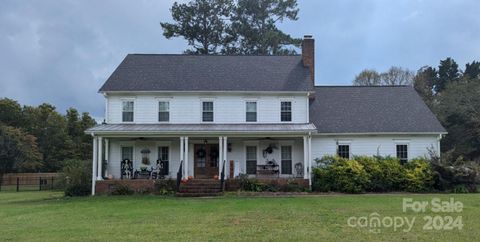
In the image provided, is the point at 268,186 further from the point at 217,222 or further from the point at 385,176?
the point at 217,222

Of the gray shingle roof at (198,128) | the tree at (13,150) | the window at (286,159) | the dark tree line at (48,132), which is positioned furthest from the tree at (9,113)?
the window at (286,159)

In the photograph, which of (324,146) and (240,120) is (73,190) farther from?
(324,146)

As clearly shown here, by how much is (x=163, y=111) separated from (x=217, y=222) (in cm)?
1395

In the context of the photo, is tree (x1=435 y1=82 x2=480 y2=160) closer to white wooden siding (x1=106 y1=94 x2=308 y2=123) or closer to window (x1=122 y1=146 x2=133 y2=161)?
white wooden siding (x1=106 y1=94 x2=308 y2=123)

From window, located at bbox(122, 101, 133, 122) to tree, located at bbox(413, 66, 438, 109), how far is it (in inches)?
1267

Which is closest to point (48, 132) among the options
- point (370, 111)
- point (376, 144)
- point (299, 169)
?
point (299, 169)

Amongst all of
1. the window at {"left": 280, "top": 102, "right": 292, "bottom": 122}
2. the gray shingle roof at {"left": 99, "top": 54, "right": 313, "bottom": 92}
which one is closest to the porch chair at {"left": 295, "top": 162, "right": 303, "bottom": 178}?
the window at {"left": 280, "top": 102, "right": 292, "bottom": 122}

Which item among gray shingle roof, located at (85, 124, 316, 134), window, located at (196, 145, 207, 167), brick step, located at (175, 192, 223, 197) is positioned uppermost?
gray shingle roof, located at (85, 124, 316, 134)

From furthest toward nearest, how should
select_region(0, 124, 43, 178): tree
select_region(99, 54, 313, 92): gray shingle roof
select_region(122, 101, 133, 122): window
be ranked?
1. select_region(0, 124, 43, 178): tree
2. select_region(99, 54, 313, 92): gray shingle roof
3. select_region(122, 101, 133, 122): window

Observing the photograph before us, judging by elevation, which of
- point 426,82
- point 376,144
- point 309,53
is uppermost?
point 426,82

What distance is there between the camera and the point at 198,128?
23.3m

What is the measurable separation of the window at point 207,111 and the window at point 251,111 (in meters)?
1.98

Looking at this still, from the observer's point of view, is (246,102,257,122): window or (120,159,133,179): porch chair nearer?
(120,159,133,179): porch chair

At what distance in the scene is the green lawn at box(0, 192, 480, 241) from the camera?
9.60m
